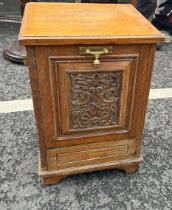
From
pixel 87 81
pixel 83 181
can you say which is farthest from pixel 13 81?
pixel 87 81

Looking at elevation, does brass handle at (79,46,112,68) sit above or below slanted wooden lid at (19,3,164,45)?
below

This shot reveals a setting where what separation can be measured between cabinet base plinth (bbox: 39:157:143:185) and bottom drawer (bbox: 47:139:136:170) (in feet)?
0.06

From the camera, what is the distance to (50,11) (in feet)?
3.67

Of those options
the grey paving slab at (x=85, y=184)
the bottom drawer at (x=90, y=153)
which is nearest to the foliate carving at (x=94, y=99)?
the bottom drawer at (x=90, y=153)

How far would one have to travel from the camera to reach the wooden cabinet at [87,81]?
3.06 ft

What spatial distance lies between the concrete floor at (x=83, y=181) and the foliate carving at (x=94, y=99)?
1.09 feet

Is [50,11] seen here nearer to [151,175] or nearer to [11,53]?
[151,175]

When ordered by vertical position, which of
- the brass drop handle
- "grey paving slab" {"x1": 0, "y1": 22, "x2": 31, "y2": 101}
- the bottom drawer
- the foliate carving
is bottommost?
"grey paving slab" {"x1": 0, "y1": 22, "x2": 31, "y2": 101}

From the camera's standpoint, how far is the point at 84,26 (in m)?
0.99

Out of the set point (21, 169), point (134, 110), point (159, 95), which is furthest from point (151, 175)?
point (159, 95)

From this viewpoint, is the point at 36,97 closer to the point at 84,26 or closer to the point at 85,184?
the point at 84,26

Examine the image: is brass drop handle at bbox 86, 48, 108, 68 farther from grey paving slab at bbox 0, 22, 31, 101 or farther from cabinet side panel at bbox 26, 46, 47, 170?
grey paving slab at bbox 0, 22, 31, 101

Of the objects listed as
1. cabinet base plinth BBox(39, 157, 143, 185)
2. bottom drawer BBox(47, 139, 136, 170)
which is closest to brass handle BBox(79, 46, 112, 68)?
bottom drawer BBox(47, 139, 136, 170)

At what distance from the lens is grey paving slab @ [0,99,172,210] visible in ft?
3.94
